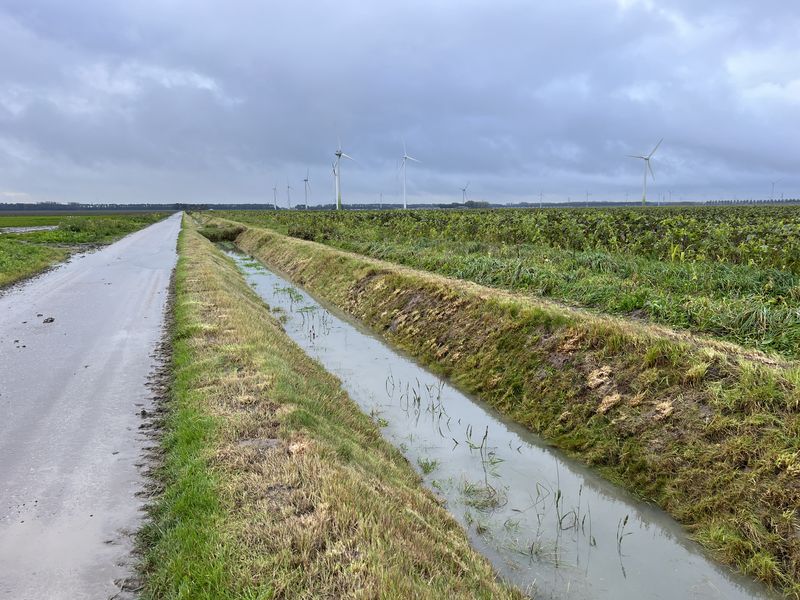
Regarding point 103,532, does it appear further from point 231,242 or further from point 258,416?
point 231,242

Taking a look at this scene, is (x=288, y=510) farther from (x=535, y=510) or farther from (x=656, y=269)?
(x=656, y=269)

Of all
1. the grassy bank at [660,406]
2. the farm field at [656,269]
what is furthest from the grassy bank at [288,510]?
the farm field at [656,269]

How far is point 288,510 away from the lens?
5031 millimetres

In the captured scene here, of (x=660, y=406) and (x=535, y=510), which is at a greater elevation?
(x=660, y=406)

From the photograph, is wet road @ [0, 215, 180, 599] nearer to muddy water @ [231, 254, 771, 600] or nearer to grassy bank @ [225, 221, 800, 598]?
muddy water @ [231, 254, 771, 600]

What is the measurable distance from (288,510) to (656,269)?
12.1m

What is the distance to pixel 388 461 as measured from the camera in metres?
7.48

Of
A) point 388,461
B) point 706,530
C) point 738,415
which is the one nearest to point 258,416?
point 388,461

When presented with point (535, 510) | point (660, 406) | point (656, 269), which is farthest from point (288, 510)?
point (656, 269)

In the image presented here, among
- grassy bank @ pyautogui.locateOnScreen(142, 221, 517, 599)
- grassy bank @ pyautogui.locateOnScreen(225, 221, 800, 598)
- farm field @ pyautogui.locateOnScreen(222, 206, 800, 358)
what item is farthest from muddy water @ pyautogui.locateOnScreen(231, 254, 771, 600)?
farm field @ pyautogui.locateOnScreen(222, 206, 800, 358)

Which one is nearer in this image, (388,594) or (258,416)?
(388,594)

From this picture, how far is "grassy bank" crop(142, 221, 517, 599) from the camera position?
4.21m

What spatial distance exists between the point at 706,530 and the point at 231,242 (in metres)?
52.9

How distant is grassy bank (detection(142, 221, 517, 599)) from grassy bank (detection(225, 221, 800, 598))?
2795mm
